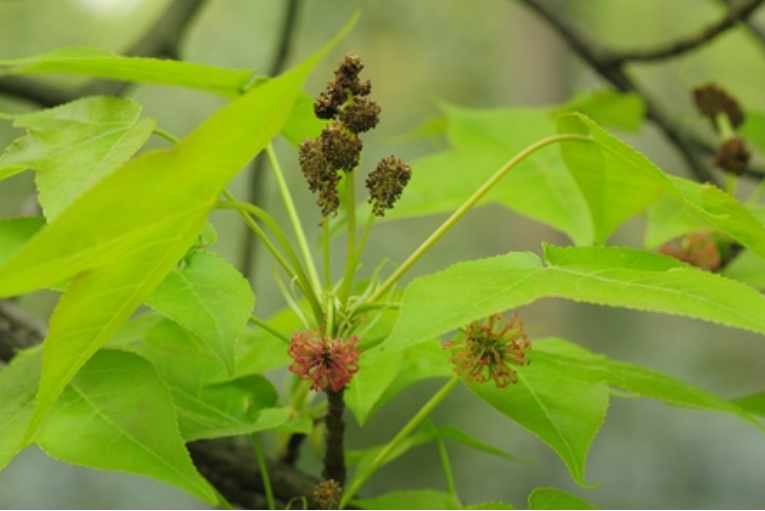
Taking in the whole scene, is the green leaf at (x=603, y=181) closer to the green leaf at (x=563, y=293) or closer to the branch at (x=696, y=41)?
the green leaf at (x=563, y=293)

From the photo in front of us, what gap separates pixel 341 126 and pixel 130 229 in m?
0.11

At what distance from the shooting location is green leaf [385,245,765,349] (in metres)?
0.27

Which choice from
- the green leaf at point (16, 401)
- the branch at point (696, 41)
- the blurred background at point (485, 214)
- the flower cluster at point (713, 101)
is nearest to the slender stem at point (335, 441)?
the green leaf at point (16, 401)

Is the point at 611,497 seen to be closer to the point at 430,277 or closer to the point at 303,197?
the point at 303,197

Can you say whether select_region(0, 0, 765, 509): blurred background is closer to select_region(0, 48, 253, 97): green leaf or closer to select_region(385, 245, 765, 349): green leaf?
select_region(0, 48, 253, 97): green leaf

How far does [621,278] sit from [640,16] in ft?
10.4

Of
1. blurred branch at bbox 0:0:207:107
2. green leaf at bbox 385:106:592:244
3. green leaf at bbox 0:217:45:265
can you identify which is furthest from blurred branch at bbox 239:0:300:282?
green leaf at bbox 0:217:45:265

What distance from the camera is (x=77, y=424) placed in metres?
0.32

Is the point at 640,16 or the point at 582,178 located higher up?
the point at 640,16

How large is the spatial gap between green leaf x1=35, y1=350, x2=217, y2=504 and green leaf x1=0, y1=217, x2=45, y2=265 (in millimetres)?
59

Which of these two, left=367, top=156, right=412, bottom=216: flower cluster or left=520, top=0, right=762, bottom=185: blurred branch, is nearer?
left=367, top=156, right=412, bottom=216: flower cluster

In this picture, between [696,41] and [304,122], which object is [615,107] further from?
[304,122]

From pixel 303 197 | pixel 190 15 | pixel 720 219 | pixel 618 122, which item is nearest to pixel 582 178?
pixel 720 219

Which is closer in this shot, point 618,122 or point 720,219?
point 720,219
